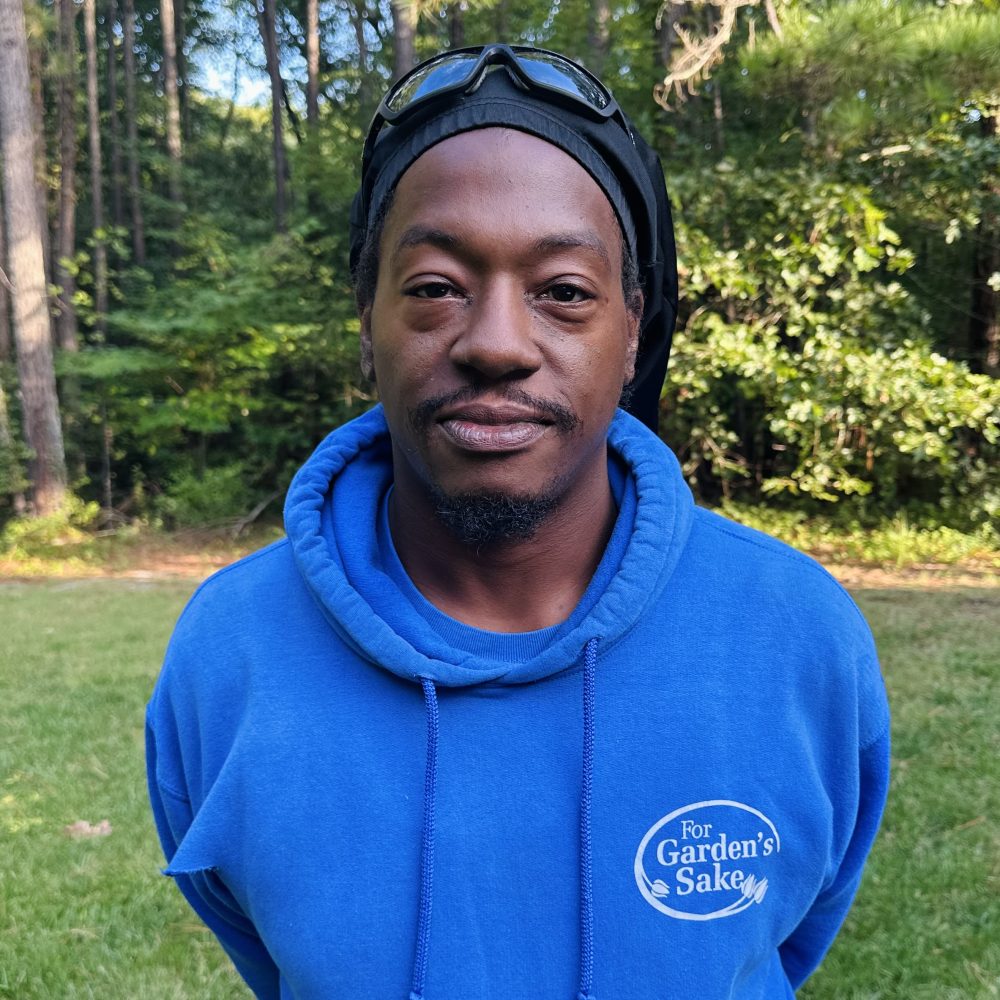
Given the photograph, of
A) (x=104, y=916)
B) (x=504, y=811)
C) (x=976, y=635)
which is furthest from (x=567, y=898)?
(x=976, y=635)

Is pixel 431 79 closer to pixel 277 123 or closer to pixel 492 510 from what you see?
pixel 492 510

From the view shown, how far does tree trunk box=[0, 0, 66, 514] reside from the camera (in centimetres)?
1327

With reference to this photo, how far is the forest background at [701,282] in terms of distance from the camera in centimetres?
931

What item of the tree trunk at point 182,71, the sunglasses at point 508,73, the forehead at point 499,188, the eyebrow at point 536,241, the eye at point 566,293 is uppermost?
the tree trunk at point 182,71

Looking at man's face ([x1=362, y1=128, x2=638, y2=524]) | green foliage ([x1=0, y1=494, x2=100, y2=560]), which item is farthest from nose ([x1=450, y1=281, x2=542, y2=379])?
green foliage ([x1=0, y1=494, x2=100, y2=560])

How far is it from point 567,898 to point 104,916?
9.66 ft

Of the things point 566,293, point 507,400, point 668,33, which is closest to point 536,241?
point 566,293

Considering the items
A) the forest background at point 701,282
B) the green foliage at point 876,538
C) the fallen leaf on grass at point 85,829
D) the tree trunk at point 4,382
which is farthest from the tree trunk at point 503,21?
the fallen leaf on grass at point 85,829

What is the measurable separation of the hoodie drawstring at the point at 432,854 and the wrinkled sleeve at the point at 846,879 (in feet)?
1.55

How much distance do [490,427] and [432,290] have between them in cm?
21

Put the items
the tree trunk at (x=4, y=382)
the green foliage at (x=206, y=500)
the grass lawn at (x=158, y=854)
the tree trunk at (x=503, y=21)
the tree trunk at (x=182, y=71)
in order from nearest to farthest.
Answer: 1. the grass lawn at (x=158, y=854)
2. the tree trunk at (x=4, y=382)
3. the green foliage at (x=206, y=500)
4. the tree trunk at (x=503, y=21)
5. the tree trunk at (x=182, y=71)

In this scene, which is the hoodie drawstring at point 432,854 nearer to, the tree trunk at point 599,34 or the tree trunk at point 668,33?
the tree trunk at point 668,33

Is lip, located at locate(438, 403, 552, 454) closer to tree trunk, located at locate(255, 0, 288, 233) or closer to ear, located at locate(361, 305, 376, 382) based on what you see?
ear, located at locate(361, 305, 376, 382)

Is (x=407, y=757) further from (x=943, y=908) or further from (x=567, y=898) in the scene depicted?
(x=943, y=908)
